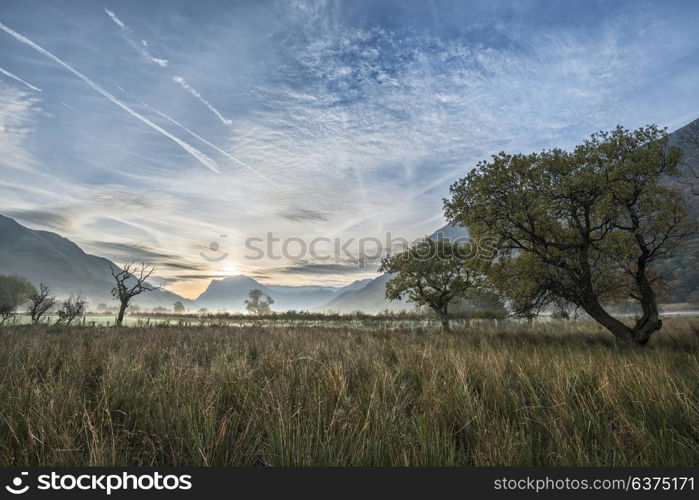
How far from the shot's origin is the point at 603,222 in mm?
13711

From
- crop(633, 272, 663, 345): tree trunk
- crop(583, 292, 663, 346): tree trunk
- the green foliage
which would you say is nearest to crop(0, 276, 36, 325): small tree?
the green foliage

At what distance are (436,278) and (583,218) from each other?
698 inches

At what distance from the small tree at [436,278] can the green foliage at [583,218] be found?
1558 cm

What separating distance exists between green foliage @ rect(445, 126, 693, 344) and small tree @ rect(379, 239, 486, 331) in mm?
15576

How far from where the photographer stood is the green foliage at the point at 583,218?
1266cm

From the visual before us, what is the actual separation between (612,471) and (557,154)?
15505mm

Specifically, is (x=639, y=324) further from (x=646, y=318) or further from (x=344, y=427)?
(x=344, y=427)

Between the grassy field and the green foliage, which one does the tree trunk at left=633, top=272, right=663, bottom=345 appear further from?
the grassy field

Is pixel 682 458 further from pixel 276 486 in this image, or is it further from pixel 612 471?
pixel 276 486

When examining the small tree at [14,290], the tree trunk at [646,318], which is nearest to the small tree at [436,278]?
the tree trunk at [646,318]

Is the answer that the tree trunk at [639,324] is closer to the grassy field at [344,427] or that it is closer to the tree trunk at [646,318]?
the tree trunk at [646,318]

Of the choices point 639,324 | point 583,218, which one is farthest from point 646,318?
point 583,218

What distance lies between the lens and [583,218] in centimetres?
1542

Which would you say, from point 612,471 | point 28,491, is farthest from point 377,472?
point 28,491
